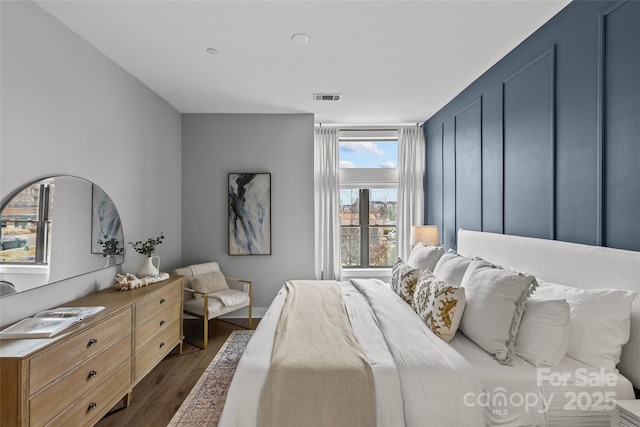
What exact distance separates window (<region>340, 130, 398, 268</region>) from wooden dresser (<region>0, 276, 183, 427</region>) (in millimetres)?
2900

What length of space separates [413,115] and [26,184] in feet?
14.0

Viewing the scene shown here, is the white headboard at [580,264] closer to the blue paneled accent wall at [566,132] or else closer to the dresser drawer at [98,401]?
the blue paneled accent wall at [566,132]

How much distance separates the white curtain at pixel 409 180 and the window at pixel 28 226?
13.7ft

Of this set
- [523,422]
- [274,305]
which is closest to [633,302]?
[523,422]

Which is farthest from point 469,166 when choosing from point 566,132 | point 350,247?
point 350,247

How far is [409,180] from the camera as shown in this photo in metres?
5.00

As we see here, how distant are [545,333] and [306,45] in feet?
8.38

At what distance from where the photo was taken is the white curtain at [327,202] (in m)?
4.92

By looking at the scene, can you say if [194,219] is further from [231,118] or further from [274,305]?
[274,305]

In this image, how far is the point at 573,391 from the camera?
1.58m

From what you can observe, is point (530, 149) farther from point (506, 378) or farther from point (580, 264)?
point (506, 378)

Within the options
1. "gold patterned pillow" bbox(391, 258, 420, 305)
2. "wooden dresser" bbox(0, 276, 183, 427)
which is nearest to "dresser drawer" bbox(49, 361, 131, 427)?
"wooden dresser" bbox(0, 276, 183, 427)

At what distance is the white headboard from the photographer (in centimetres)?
161

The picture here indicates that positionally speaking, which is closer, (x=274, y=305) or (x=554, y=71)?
(x=554, y=71)
